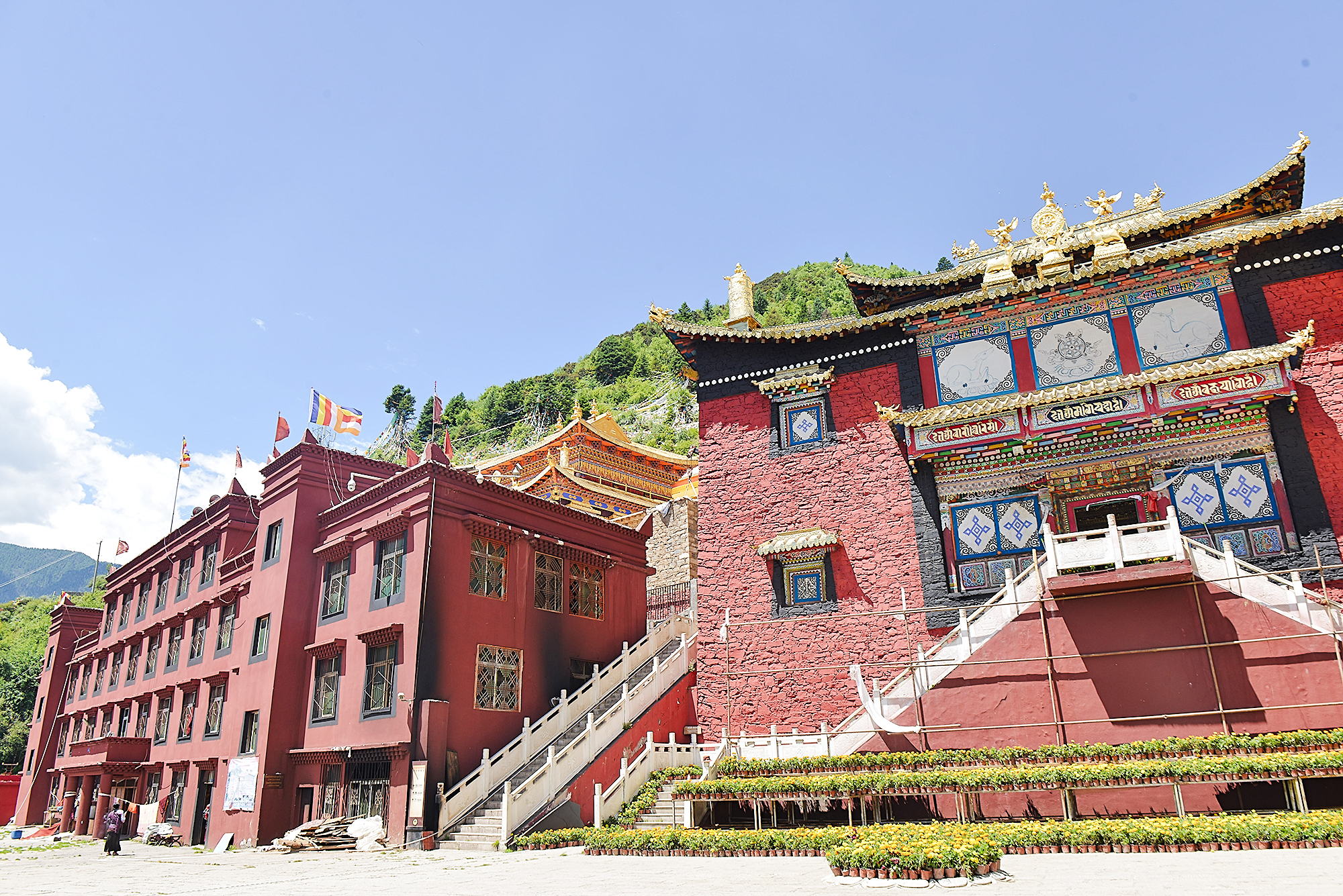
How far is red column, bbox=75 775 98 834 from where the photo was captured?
3102 cm

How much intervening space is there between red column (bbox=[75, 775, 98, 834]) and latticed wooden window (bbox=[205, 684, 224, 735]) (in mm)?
9010

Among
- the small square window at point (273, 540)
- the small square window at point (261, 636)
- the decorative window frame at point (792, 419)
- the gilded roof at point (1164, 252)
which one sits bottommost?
the small square window at point (261, 636)

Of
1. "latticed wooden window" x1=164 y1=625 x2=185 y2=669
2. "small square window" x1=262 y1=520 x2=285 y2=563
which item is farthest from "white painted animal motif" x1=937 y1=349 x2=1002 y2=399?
"latticed wooden window" x1=164 y1=625 x2=185 y2=669

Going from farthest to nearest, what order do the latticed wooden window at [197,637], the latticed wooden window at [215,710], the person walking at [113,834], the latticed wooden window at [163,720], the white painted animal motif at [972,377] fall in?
the latticed wooden window at [163,720] < the latticed wooden window at [197,637] < the latticed wooden window at [215,710] < the person walking at [113,834] < the white painted animal motif at [972,377]

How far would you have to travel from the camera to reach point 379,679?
20.6 m

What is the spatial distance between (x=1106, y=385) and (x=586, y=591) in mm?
13956

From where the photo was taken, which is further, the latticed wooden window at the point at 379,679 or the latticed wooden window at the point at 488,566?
the latticed wooden window at the point at 488,566

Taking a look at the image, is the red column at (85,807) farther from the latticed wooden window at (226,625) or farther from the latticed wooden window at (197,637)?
the latticed wooden window at (226,625)

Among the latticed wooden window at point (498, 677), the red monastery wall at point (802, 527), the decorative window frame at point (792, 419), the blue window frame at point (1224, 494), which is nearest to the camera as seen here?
the blue window frame at point (1224, 494)

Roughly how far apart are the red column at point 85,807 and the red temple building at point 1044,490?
23.4 m

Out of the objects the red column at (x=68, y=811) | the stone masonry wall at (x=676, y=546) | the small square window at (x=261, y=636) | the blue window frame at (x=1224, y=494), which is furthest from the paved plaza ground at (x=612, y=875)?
the stone masonry wall at (x=676, y=546)

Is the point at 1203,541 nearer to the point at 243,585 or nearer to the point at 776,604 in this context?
the point at 776,604

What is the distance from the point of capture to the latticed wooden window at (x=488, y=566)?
71.3ft

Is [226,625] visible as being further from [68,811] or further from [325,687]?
[68,811]
